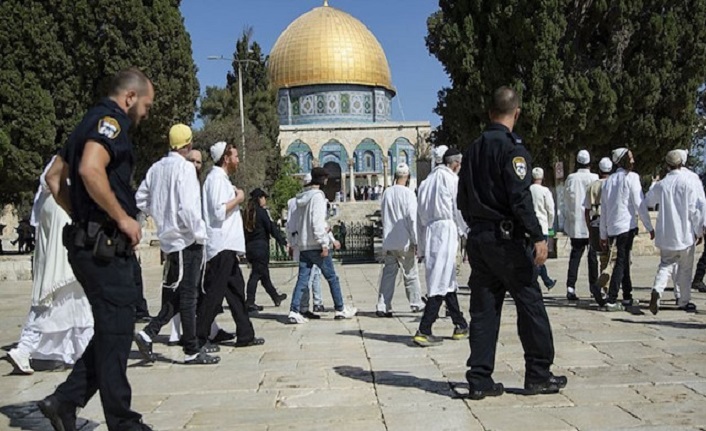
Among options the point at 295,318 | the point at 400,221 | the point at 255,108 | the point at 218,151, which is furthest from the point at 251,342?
the point at 255,108

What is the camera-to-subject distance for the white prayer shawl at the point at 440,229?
6.60 metres

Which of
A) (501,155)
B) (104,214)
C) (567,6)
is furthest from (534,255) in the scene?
(567,6)

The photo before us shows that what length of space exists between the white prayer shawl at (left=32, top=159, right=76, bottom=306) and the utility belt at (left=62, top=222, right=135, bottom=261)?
7.49 feet

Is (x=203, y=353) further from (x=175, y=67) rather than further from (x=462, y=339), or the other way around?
(x=175, y=67)

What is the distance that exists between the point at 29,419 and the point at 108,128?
2.01 m

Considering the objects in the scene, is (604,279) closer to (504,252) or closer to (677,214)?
(677,214)

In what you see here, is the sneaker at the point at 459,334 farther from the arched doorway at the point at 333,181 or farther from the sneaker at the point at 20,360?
the arched doorway at the point at 333,181

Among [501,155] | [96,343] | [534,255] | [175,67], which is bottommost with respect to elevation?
[96,343]

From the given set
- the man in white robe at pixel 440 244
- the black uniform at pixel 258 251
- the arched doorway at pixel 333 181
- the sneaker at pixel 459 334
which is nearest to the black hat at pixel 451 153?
the man in white robe at pixel 440 244

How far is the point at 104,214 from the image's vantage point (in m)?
3.54

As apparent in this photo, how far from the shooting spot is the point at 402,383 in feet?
16.5

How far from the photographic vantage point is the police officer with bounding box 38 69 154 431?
3.47 meters

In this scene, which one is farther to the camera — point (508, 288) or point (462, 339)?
point (462, 339)

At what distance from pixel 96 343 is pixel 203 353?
2404mm
